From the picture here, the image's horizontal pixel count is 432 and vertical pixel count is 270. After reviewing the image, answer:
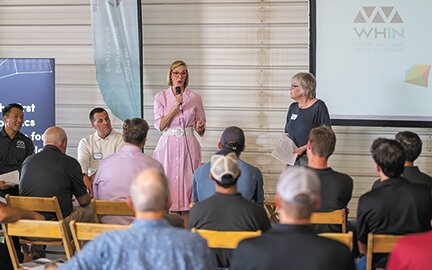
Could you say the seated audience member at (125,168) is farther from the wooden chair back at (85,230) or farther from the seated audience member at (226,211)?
the seated audience member at (226,211)

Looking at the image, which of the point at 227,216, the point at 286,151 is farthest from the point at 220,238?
the point at 286,151

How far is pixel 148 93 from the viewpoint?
7.46m

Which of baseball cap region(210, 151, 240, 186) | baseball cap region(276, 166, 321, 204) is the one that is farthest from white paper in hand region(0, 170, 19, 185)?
baseball cap region(276, 166, 321, 204)

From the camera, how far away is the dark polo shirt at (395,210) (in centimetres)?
364

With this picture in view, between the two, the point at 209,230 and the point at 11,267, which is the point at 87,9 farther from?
the point at 209,230

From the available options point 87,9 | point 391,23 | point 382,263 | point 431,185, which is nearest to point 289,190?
point 382,263

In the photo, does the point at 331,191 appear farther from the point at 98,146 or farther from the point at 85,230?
the point at 98,146

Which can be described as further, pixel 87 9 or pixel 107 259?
pixel 87 9

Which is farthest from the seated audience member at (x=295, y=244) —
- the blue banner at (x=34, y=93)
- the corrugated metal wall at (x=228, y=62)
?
the blue banner at (x=34, y=93)

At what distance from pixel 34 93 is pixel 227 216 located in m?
4.12

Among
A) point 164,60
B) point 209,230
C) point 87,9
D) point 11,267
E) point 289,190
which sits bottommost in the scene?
point 11,267

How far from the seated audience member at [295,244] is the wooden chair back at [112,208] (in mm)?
1793

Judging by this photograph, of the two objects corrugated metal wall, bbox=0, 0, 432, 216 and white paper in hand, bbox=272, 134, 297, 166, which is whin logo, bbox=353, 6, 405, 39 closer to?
corrugated metal wall, bbox=0, 0, 432, 216

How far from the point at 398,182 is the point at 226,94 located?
A: 377 centimetres
